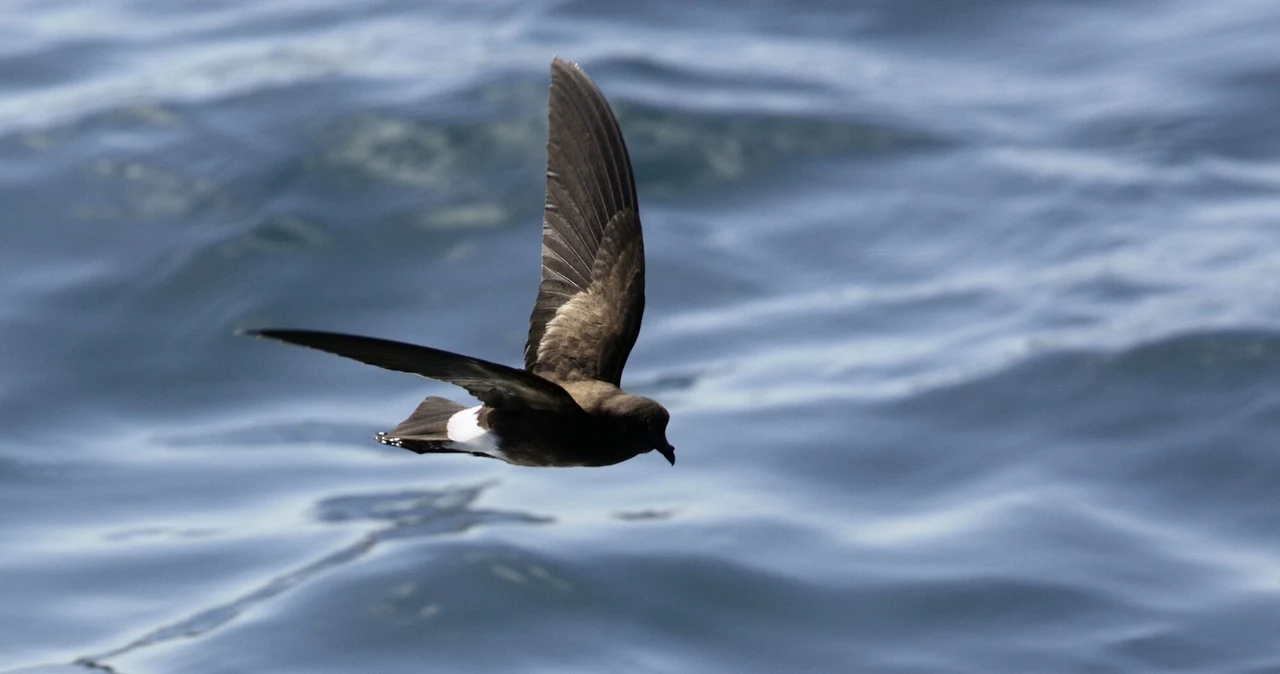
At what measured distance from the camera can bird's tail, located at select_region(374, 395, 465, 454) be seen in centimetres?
586

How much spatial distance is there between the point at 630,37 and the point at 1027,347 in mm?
6158

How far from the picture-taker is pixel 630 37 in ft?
65.7

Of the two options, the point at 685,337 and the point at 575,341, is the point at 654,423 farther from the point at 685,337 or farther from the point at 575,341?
the point at 685,337

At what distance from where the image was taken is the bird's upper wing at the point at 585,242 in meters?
6.44

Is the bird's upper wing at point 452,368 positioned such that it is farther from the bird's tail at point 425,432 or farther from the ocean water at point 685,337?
the ocean water at point 685,337

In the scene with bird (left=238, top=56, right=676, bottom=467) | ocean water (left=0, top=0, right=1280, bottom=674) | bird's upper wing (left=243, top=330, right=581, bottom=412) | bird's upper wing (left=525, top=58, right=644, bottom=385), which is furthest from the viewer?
ocean water (left=0, top=0, right=1280, bottom=674)

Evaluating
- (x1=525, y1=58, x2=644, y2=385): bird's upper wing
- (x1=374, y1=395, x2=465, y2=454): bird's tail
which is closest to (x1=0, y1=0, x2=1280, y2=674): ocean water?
(x1=525, y1=58, x2=644, y2=385): bird's upper wing

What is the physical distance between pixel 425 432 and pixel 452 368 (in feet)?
2.64

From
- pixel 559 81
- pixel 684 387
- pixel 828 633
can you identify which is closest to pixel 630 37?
pixel 684 387

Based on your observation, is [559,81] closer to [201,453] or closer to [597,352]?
[597,352]

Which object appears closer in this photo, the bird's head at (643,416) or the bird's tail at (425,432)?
the bird's head at (643,416)

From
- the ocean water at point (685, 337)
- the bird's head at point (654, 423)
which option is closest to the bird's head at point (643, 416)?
the bird's head at point (654, 423)

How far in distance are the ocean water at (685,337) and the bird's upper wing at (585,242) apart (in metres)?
5.91

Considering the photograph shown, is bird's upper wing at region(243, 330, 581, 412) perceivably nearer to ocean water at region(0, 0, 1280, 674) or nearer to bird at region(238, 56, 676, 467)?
bird at region(238, 56, 676, 467)
